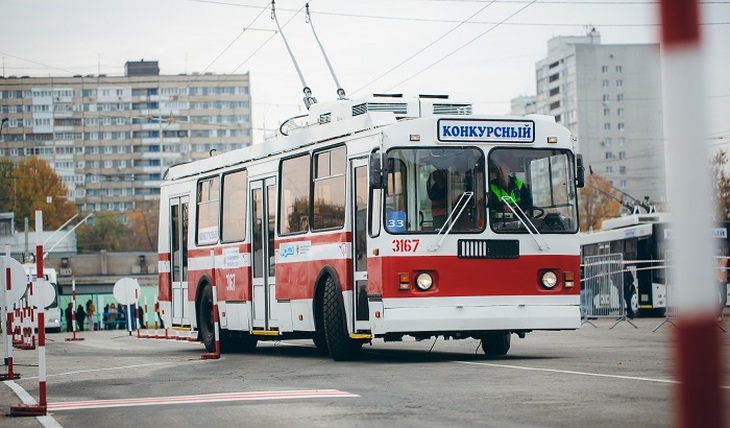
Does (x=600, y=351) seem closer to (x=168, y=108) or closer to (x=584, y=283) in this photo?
(x=584, y=283)

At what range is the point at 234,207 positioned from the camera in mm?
22484

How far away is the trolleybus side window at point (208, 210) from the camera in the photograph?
23500 millimetres

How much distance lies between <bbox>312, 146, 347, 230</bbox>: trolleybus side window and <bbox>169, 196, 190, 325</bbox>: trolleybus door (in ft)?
22.2

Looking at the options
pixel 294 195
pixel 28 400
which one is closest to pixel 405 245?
pixel 294 195

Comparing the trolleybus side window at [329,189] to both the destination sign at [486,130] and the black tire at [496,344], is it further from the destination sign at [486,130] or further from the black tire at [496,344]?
the black tire at [496,344]

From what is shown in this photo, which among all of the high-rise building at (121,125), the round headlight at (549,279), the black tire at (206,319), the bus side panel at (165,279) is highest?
the high-rise building at (121,125)

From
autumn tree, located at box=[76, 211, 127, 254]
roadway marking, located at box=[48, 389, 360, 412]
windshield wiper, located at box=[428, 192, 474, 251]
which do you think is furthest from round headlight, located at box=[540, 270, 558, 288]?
autumn tree, located at box=[76, 211, 127, 254]

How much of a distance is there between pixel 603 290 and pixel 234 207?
16504 mm

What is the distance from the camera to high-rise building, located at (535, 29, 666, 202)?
152875 millimetres

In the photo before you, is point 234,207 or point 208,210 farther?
A: point 208,210

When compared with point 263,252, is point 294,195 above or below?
above

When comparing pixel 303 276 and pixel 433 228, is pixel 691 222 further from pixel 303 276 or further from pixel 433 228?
pixel 303 276

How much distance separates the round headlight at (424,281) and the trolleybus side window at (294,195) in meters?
2.96

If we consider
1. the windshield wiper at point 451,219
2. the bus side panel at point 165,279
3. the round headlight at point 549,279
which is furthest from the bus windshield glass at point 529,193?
the bus side panel at point 165,279
